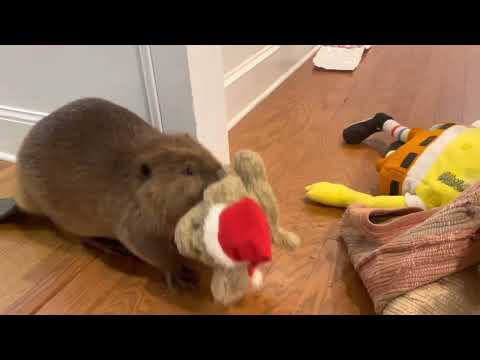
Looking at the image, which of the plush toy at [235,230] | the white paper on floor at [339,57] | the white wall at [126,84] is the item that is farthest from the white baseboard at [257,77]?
the plush toy at [235,230]

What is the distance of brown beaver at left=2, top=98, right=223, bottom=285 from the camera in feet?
2.55

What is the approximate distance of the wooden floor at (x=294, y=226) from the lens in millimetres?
879

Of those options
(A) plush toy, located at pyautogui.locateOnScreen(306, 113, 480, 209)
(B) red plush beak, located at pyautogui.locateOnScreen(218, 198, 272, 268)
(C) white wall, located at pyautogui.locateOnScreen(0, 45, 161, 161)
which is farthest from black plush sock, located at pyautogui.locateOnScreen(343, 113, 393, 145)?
(B) red plush beak, located at pyautogui.locateOnScreen(218, 198, 272, 268)

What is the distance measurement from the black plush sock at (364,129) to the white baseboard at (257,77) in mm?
424

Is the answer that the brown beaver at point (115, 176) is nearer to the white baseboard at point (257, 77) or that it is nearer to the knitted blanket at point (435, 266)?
the knitted blanket at point (435, 266)

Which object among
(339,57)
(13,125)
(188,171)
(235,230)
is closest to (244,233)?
(235,230)

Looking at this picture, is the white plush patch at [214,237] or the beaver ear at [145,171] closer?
the white plush patch at [214,237]

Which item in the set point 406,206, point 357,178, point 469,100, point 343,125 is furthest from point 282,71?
point 406,206

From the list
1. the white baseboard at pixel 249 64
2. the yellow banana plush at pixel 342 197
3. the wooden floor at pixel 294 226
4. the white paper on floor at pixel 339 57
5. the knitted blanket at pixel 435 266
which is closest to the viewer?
the knitted blanket at pixel 435 266

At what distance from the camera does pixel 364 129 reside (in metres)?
1.40

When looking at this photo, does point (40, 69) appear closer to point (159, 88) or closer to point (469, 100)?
point (159, 88)

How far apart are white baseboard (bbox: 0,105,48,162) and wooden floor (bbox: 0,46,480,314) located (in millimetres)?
61

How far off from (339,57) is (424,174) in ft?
4.63

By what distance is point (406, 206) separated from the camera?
967 millimetres
